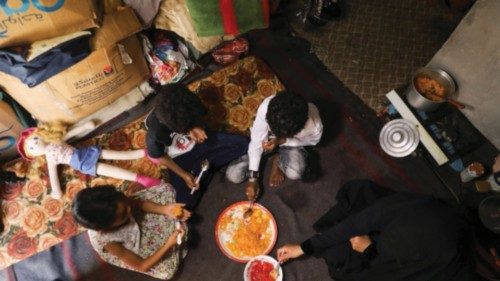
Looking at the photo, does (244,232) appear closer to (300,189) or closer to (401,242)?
(300,189)

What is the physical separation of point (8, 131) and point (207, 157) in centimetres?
156

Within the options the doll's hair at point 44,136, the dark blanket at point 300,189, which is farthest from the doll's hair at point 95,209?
the doll's hair at point 44,136

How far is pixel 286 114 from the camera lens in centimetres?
211

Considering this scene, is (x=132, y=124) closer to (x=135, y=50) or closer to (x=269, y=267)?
(x=135, y=50)

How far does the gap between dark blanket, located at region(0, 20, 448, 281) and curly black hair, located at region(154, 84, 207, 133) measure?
0.78m

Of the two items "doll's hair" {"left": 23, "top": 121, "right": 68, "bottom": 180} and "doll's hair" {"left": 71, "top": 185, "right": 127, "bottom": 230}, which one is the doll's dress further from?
"doll's hair" {"left": 71, "top": 185, "right": 127, "bottom": 230}

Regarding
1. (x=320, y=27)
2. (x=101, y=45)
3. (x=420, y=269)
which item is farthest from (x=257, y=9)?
(x=420, y=269)

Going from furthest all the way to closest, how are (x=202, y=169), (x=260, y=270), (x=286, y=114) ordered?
(x=202, y=169), (x=260, y=270), (x=286, y=114)

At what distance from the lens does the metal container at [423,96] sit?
8.79ft

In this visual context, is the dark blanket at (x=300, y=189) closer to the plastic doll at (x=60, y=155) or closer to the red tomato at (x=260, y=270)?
the red tomato at (x=260, y=270)

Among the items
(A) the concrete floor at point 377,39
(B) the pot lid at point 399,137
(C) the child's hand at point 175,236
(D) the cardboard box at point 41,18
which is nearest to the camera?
(D) the cardboard box at point 41,18

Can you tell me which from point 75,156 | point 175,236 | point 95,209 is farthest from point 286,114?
point 75,156

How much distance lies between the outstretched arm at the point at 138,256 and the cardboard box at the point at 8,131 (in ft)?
4.23

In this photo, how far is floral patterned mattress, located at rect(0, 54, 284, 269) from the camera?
8.69ft
